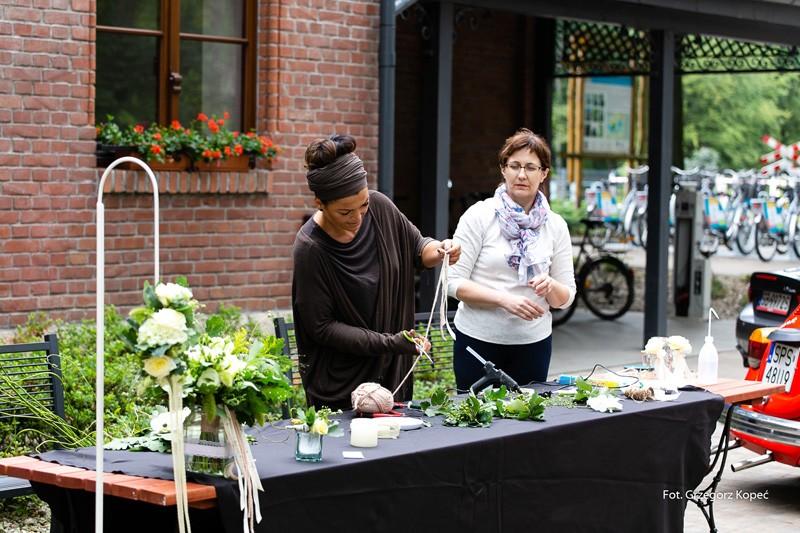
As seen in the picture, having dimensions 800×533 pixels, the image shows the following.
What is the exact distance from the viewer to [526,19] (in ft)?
48.2

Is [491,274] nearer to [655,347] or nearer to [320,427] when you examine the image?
[655,347]

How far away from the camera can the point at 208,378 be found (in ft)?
12.0

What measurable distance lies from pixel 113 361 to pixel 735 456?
3.90 m

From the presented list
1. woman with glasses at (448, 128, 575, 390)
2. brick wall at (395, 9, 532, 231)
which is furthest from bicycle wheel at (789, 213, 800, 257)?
woman with glasses at (448, 128, 575, 390)

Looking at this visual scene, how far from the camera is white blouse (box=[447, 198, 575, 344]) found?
576 cm

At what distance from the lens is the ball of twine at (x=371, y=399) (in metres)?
4.70

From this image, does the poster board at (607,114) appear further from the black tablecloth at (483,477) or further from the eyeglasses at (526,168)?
the black tablecloth at (483,477)

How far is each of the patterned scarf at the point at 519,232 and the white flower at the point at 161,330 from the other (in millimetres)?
2492

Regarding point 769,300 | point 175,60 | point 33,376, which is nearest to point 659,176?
point 769,300

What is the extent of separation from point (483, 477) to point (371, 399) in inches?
Result: 20.4

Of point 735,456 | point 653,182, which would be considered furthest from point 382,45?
point 735,456

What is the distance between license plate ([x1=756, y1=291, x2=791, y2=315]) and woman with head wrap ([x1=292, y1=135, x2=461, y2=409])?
4486 mm

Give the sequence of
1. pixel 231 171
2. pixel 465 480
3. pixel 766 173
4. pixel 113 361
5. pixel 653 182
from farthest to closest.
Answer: pixel 766 173 → pixel 653 182 → pixel 231 171 → pixel 113 361 → pixel 465 480

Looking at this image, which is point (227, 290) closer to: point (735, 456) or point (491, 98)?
point (735, 456)
